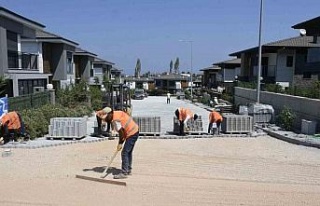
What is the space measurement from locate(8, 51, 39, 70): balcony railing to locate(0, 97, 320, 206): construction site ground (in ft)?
38.0

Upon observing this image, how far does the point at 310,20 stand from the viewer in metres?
25.2

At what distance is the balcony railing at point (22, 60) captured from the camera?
22.0 meters

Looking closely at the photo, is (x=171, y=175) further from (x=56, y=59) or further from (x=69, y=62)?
(x=69, y=62)

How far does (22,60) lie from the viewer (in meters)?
23.8

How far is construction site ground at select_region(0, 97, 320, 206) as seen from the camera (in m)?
6.43

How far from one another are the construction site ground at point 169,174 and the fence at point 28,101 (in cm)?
398

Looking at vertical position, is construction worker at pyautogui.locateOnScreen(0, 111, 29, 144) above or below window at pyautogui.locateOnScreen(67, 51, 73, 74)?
below

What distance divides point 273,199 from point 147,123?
7939 millimetres

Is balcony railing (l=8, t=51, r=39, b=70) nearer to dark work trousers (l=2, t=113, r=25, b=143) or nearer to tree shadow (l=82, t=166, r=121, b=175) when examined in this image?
dark work trousers (l=2, t=113, r=25, b=143)

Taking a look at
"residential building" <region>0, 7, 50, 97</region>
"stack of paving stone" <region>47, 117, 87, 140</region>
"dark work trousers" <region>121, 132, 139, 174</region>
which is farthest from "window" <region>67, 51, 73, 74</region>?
"dark work trousers" <region>121, 132, 139, 174</region>

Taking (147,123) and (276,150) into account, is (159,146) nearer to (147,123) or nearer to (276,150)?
(147,123)

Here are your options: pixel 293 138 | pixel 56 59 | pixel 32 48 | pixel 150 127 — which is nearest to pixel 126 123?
pixel 150 127

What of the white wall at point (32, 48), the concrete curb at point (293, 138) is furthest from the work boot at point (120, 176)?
the white wall at point (32, 48)

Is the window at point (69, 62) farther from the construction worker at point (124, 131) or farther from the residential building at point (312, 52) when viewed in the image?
the construction worker at point (124, 131)
